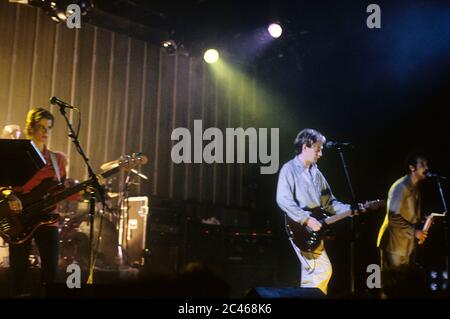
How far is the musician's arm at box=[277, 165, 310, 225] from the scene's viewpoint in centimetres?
607

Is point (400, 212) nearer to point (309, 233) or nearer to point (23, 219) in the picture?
point (309, 233)

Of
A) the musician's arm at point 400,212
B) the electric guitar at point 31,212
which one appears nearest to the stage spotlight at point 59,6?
the electric guitar at point 31,212

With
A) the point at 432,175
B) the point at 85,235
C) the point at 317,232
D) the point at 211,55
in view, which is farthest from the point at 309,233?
the point at 211,55

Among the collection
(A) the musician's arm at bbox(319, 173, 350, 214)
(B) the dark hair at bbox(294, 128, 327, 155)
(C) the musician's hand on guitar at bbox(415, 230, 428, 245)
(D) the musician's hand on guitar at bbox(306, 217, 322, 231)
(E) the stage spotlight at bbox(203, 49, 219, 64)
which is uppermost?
(E) the stage spotlight at bbox(203, 49, 219, 64)

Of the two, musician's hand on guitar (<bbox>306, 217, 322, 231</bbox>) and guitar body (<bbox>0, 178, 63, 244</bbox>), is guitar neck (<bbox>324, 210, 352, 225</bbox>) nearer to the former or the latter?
musician's hand on guitar (<bbox>306, 217, 322, 231</bbox>)

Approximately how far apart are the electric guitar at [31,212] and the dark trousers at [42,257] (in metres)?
0.07

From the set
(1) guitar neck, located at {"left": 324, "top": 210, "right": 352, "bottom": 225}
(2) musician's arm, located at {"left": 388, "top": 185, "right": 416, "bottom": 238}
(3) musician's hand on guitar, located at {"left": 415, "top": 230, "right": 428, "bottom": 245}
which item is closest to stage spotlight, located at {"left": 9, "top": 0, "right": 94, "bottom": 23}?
(1) guitar neck, located at {"left": 324, "top": 210, "right": 352, "bottom": 225}

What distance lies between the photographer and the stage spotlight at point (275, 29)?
723 cm

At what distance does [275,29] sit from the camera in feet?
23.8

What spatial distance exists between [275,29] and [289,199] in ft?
8.62

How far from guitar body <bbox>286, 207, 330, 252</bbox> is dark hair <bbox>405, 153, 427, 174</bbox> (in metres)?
1.56

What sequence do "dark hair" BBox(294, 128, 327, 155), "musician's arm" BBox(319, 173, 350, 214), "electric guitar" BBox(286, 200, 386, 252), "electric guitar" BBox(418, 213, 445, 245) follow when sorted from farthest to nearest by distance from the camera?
1. "dark hair" BBox(294, 128, 327, 155)
2. "electric guitar" BBox(418, 213, 445, 245)
3. "musician's arm" BBox(319, 173, 350, 214)
4. "electric guitar" BBox(286, 200, 386, 252)

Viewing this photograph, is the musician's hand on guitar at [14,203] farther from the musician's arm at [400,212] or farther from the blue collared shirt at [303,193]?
the musician's arm at [400,212]
